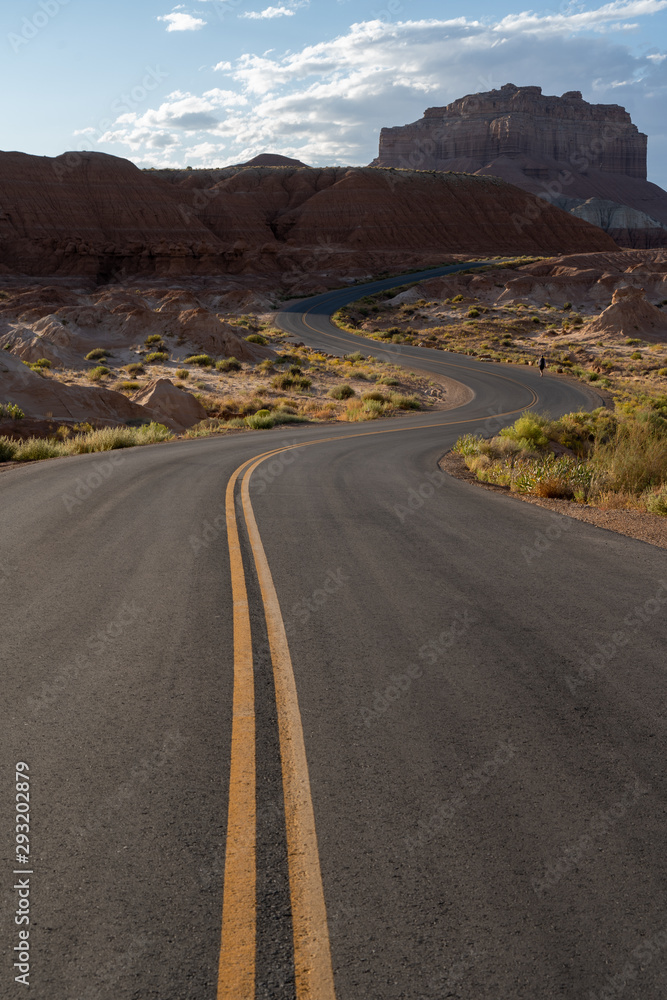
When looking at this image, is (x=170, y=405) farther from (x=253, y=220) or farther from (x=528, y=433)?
(x=253, y=220)

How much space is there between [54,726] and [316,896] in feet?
6.54

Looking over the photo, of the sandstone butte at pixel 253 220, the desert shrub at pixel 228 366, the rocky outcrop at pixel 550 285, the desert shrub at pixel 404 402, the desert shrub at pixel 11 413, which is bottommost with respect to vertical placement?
the desert shrub at pixel 404 402

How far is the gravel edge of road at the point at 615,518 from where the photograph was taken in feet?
29.4

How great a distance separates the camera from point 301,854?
303 cm

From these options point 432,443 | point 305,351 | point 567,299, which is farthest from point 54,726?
point 567,299

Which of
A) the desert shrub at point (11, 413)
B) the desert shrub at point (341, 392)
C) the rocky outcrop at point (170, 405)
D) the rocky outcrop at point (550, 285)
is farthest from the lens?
the rocky outcrop at point (550, 285)

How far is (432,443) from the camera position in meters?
20.5

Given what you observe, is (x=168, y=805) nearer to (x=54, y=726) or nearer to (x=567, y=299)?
(x=54, y=726)
